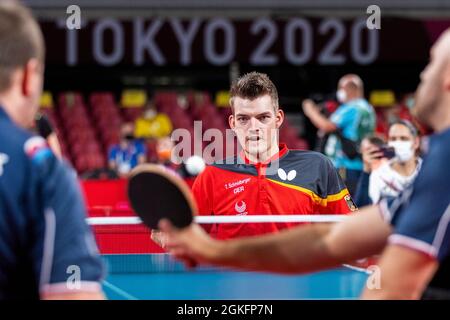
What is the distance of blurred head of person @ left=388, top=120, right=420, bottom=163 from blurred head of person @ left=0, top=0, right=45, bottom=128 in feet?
18.9

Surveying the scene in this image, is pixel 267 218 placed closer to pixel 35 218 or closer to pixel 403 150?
pixel 35 218

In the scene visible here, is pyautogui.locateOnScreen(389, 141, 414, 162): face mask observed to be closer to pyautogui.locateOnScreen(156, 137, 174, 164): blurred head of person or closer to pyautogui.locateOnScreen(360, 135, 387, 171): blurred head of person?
pyautogui.locateOnScreen(360, 135, 387, 171): blurred head of person

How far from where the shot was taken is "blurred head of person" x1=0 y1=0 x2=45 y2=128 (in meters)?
2.45

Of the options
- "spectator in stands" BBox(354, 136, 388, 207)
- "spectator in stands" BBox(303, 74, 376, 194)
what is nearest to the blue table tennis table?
"spectator in stands" BBox(354, 136, 388, 207)

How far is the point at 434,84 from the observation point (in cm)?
264

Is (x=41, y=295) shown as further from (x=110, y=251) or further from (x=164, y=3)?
(x=164, y=3)

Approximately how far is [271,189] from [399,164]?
2.76m

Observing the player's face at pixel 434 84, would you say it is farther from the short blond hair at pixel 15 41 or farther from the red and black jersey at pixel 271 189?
the red and black jersey at pixel 271 189

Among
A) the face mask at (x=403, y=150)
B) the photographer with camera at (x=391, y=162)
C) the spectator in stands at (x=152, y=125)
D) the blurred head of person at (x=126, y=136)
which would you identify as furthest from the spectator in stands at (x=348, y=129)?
the spectator in stands at (x=152, y=125)

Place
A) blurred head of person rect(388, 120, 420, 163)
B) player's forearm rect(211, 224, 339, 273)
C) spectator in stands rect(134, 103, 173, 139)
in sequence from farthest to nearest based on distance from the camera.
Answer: spectator in stands rect(134, 103, 173, 139) → blurred head of person rect(388, 120, 420, 163) → player's forearm rect(211, 224, 339, 273)

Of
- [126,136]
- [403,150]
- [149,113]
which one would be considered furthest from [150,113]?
[403,150]

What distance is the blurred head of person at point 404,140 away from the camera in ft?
26.9

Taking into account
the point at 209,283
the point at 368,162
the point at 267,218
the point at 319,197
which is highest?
the point at 368,162

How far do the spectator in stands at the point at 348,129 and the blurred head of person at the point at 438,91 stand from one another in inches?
302
